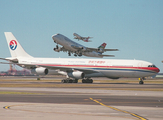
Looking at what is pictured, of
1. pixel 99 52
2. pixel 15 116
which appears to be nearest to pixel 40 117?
pixel 15 116

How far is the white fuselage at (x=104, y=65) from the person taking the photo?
61.8 meters

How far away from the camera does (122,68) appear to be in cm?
6250

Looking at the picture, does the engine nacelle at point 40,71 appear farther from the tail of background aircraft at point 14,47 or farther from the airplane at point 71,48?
the airplane at point 71,48

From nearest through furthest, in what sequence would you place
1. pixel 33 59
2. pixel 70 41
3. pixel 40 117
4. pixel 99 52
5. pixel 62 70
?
pixel 40 117 → pixel 62 70 → pixel 33 59 → pixel 70 41 → pixel 99 52

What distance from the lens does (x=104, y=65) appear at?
211 feet

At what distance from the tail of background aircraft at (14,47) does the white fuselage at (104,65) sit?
8.79 ft

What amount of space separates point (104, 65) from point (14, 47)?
2334cm

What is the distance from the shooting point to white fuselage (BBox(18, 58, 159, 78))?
203ft

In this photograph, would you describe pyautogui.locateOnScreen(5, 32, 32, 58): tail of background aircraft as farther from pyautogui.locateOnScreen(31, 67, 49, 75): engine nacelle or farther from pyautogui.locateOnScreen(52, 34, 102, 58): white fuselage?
pyautogui.locateOnScreen(31, 67, 49, 75): engine nacelle

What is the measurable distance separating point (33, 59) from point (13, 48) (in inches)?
288

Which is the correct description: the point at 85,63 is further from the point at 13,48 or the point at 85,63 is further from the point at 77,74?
the point at 13,48

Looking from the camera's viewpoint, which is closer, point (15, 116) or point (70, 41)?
point (15, 116)

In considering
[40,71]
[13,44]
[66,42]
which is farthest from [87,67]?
[13,44]

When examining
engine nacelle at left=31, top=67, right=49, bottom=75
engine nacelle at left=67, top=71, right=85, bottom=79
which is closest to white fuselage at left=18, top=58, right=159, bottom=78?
engine nacelle at left=31, top=67, right=49, bottom=75
